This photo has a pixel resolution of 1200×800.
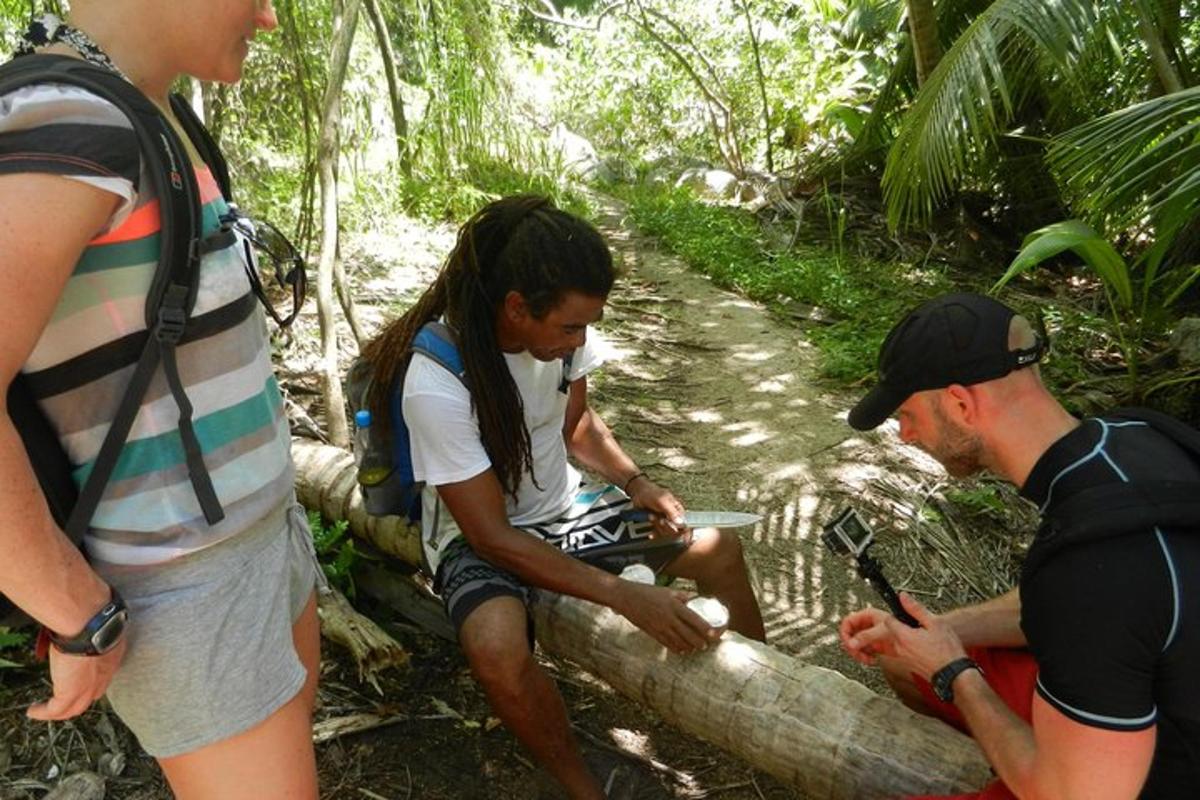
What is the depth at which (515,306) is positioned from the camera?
2.35 meters

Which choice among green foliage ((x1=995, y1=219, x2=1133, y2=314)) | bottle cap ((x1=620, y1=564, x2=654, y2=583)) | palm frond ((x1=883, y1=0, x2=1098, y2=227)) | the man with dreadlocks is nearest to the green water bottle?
the man with dreadlocks

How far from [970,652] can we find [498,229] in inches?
64.6

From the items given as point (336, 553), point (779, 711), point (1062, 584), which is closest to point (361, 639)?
point (336, 553)

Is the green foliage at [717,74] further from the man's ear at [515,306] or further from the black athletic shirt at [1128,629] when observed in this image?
the black athletic shirt at [1128,629]

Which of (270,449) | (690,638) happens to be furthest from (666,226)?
(270,449)

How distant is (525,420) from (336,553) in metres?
Result: 1.08

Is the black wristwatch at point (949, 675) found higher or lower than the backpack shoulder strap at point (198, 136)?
lower

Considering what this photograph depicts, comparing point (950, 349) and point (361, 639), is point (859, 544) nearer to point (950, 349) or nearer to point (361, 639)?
point (950, 349)

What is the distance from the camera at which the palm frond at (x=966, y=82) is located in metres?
4.40

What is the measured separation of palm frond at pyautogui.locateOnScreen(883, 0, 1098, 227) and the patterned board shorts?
3.31 meters

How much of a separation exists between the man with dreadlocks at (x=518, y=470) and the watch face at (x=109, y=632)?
42.7 inches

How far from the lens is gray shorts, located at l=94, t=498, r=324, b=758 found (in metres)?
1.29

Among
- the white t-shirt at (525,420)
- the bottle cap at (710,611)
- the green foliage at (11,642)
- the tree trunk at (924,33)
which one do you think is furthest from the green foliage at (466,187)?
the bottle cap at (710,611)

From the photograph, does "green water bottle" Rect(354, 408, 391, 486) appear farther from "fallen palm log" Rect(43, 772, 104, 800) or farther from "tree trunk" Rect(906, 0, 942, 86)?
"tree trunk" Rect(906, 0, 942, 86)
